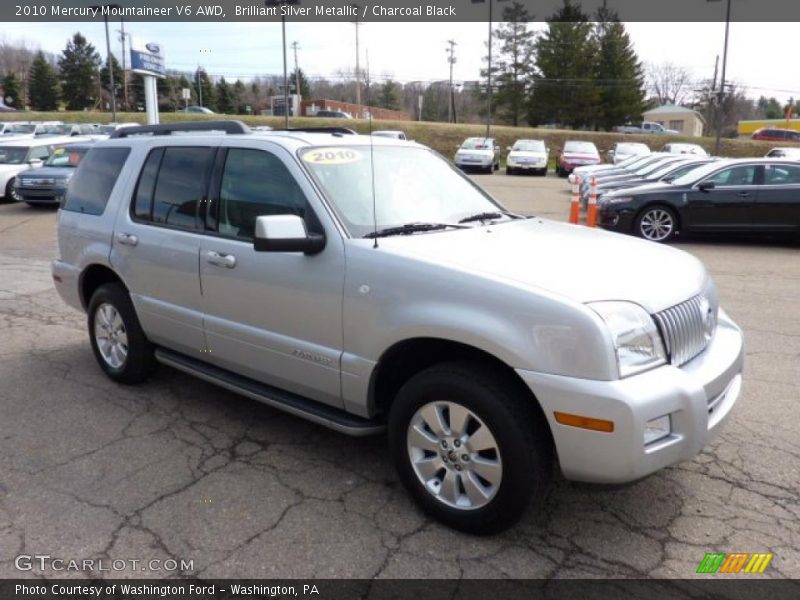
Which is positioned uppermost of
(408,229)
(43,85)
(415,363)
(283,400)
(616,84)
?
(43,85)

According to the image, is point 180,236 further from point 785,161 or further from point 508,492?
point 785,161

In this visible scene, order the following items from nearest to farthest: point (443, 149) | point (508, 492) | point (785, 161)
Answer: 1. point (508, 492)
2. point (785, 161)
3. point (443, 149)

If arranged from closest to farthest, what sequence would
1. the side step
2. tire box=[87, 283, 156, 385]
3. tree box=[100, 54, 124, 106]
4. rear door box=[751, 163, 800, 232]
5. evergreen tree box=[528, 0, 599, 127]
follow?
the side step → tire box=[87, 283, 156, 385] → rear door box=[751, 163, 800, 232] → evergreen tree box=[528, 0, 599, 127] → tree box=[100, 54, 124, 106]

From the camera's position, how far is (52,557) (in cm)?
288

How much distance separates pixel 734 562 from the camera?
283 centimetres

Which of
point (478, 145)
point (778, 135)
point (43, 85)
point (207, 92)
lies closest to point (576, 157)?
point (478, 145)

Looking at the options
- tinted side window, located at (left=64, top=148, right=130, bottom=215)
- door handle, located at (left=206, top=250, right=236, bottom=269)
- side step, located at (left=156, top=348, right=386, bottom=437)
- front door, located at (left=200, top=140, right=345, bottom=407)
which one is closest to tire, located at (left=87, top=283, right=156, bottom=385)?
side step, located at (left=156, top=348, right=386, bottom=437)

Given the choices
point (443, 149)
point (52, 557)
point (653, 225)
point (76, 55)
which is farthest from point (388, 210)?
point (76, 55)

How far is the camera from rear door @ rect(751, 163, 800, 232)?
10.9m

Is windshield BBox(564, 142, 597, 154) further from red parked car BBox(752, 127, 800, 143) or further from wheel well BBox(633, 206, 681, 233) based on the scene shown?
red parked car BBox(752, 127, 800, 143)

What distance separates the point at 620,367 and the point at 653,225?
9636 millimetres

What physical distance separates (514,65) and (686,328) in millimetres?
65473

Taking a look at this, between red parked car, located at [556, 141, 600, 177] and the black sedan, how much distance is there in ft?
61.3

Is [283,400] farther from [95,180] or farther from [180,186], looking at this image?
[95,180]
